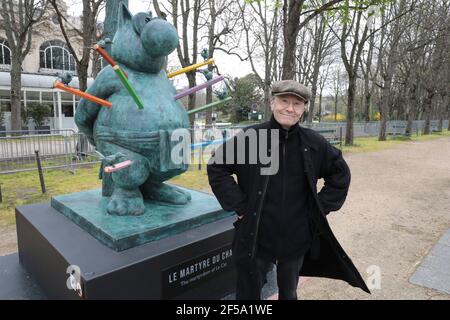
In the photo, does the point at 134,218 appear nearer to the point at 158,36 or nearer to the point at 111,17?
the point at 158,36

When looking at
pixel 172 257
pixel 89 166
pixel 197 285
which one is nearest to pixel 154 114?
pixel 172 257

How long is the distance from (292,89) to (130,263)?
4.30ft

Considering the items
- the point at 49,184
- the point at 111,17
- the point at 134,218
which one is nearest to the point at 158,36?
the point at 111,17

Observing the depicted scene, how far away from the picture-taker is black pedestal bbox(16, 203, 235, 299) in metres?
1.89

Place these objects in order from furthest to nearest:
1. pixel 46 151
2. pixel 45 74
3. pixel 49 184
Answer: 1. pixel 45 74
2. pixel 46 151
3. pixel 49 184

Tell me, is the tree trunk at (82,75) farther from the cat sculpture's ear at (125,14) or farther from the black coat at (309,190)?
the black coat at (309,190)

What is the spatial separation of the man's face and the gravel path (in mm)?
1702

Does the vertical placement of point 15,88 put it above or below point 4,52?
below

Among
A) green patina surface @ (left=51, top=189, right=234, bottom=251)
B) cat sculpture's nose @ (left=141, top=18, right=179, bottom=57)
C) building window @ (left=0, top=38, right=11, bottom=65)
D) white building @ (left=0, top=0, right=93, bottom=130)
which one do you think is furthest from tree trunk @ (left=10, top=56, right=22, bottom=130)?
cat sculpture's nose @ (left=141, top=18, right=179, bottom=57)

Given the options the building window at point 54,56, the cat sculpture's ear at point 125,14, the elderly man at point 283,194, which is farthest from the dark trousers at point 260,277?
the building window at point 54,56

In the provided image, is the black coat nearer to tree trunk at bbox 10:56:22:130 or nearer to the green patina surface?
the green patina surface

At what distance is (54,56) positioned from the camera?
26125mm

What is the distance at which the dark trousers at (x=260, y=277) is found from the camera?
6.43 ft
